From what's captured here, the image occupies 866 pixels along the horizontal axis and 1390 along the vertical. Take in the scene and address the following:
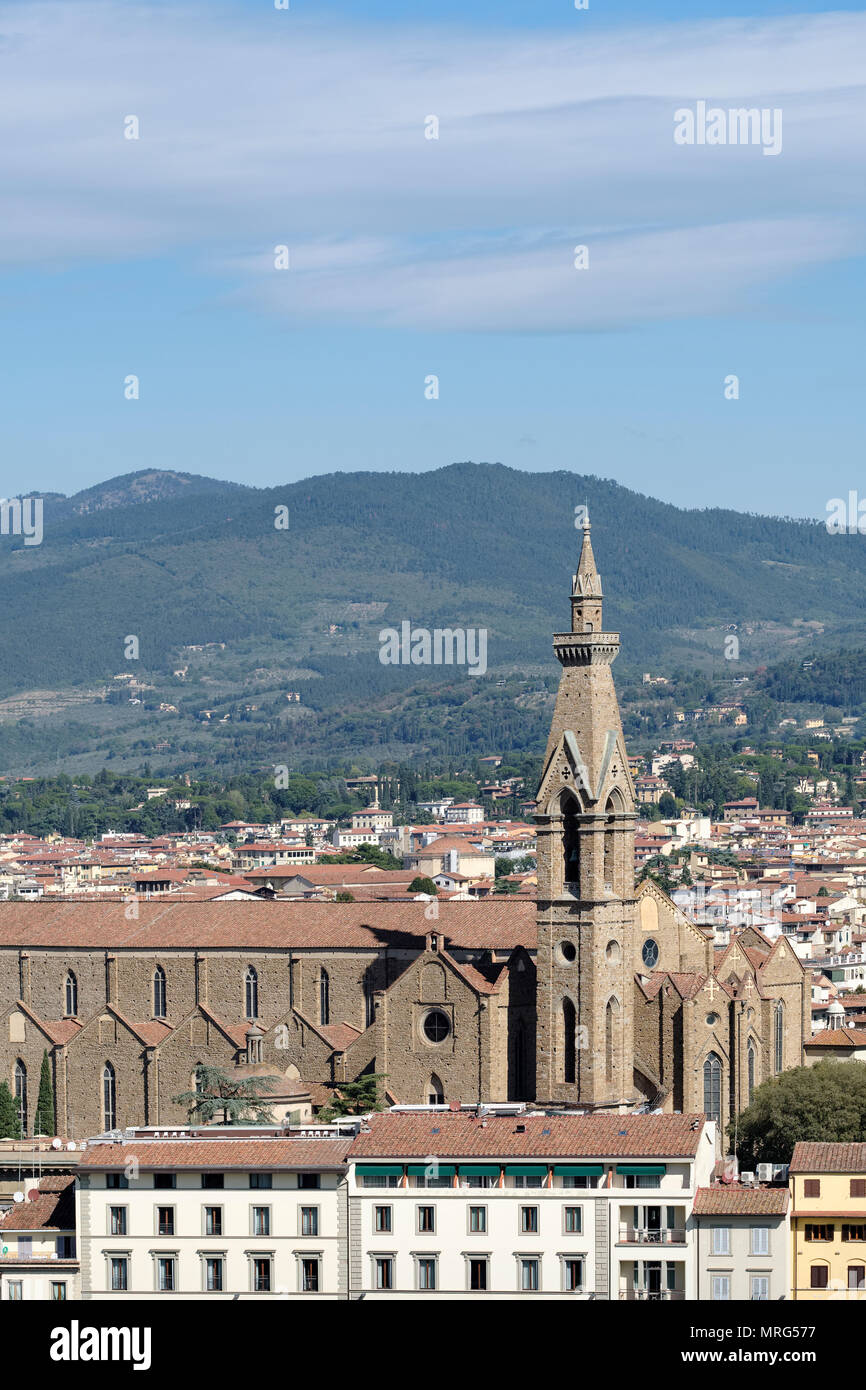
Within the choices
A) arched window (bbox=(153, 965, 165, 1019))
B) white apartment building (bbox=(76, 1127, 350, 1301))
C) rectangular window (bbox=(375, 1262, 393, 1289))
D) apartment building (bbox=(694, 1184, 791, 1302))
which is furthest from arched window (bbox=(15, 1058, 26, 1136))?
apartment building (bbox=(694, 1184, 791, 1302))

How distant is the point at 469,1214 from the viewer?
1602 inches

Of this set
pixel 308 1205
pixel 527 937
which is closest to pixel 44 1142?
pixel 527 937

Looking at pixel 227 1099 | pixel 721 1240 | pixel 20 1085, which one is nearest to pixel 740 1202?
pixel 721 1240

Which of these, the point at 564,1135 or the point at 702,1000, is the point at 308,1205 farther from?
the point at 702,1000

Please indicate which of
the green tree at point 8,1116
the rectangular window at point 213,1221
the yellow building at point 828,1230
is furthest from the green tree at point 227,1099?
the yellow building at point 828,1230

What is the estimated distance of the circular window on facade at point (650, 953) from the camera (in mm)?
62438

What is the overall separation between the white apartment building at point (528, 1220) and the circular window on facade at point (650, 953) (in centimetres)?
2058

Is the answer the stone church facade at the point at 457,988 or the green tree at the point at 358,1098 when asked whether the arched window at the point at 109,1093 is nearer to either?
the stone church facade at the point at 457,988

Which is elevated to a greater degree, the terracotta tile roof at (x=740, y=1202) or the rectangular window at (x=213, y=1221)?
the terracotta tile roof at (x=740, y=1202)

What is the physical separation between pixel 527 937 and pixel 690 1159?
21.2 metres

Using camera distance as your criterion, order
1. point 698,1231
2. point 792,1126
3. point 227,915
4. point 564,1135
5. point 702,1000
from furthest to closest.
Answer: point 227,915, point 702,1000, point 792,1126, point 564,1135, point 698,1231

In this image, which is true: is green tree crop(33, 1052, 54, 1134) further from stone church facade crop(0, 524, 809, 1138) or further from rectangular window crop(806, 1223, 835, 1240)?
rectangular window crop(806, 1223, 835, 1240)

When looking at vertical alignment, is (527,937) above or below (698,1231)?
above

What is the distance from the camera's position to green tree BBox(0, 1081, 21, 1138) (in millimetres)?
64938
